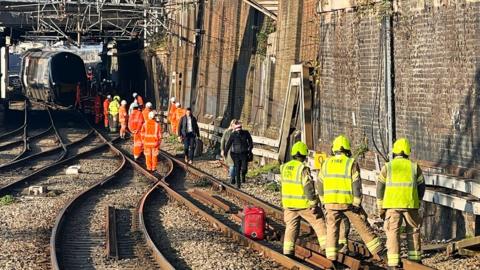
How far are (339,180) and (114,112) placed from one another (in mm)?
28992

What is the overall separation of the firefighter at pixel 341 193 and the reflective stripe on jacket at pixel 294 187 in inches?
10.9

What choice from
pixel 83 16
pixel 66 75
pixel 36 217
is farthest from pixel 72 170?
pixel 66 75

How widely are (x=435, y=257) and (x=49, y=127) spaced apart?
111ft

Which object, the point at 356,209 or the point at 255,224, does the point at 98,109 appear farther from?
the point at 356,209

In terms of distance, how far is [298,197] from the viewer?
11.7 m

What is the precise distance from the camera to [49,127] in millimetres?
43938

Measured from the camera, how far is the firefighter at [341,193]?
36.4ft

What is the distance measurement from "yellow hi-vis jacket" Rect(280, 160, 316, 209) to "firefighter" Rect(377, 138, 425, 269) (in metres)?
1.01

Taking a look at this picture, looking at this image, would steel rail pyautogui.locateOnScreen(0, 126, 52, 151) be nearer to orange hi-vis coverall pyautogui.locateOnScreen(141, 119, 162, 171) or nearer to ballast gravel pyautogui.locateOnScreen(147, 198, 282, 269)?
orange hi-vis coverall pyautogui.locateOnScreen(141, 119, 162, 171)

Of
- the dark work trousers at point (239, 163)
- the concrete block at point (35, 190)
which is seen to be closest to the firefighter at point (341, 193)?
the dark work trousers at point (239, 163)

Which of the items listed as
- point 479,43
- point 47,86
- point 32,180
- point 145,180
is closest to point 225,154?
point 145,180

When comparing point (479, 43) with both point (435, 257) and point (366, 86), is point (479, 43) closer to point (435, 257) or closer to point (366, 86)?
point (435, 257)

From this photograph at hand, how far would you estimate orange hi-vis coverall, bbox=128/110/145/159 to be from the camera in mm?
26000

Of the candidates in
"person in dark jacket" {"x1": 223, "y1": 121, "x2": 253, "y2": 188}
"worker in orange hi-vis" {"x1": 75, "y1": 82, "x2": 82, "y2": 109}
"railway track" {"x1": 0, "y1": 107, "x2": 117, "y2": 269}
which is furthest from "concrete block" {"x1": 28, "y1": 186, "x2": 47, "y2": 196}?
"worker in orange hi-vis" {"x1": 75, "y1": 82, "x2": 82, "y2": 109}
